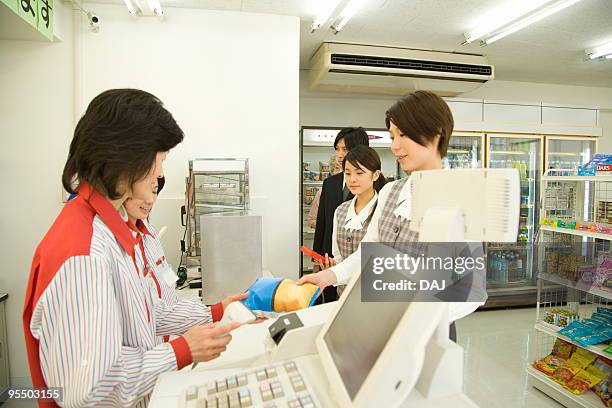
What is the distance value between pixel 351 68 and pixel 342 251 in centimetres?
252

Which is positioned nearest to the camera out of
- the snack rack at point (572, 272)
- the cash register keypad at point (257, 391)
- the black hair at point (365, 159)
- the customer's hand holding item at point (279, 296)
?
the cash register keypad at point (257, 391)

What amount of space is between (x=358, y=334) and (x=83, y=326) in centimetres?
56

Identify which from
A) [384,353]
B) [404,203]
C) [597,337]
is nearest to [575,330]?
[597,337]

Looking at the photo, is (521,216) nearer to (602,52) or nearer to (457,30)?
(602,52)

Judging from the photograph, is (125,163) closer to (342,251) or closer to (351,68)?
(342,251)

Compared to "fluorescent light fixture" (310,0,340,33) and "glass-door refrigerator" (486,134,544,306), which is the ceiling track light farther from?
"glass-door refrigerator" (486,134,544,306)

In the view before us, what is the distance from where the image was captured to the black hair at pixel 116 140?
0.89 metres

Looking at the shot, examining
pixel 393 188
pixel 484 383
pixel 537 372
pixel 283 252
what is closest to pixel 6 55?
pixel 283 252

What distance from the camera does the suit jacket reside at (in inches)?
109

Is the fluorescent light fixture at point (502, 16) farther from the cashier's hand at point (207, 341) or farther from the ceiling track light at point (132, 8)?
the cashier's hand at point (207, 341)

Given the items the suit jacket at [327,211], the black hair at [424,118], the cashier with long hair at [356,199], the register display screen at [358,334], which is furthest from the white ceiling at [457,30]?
the register display screen at [358,334]

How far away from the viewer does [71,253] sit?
2.60ft

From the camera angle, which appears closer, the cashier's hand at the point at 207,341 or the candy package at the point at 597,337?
the cashier's hand at the point at 207,341

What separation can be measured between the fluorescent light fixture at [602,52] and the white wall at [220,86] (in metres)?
3.38
